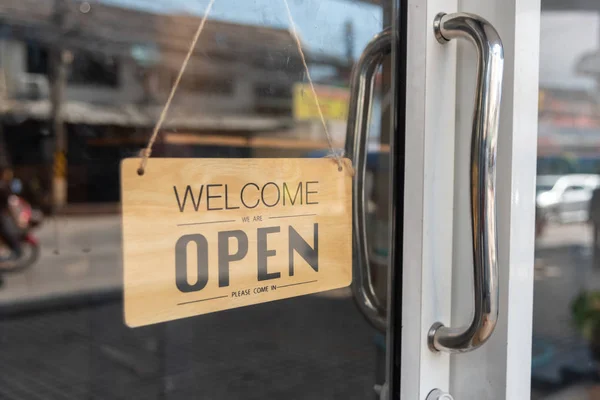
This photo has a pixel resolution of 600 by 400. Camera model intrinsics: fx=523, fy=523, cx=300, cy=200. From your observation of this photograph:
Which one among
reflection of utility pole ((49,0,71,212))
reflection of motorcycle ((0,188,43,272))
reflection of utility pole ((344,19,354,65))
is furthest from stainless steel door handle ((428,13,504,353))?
reflection of motorcycle ((0,188,43,272))

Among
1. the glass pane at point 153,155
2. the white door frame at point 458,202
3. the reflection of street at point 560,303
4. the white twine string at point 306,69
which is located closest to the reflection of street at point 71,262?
the glass pane at point 153,155

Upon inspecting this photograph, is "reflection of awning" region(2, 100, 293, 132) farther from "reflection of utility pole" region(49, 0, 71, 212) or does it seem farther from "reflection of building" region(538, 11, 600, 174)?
"reflection of building" region(538, 11, 600, 174)

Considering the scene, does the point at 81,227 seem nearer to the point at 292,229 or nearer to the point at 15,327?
the point at 15,327

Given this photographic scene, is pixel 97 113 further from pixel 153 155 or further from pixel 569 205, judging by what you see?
pixel 153 155

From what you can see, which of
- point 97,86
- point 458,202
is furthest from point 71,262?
point 458,202

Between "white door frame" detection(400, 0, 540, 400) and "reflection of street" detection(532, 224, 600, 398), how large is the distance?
1.01m

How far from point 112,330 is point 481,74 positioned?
12.9 ft

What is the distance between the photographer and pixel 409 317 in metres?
0.67

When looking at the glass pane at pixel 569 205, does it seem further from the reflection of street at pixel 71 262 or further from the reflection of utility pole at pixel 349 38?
the reflection of street at pixel 71 262

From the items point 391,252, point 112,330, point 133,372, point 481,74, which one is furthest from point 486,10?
point 112,330

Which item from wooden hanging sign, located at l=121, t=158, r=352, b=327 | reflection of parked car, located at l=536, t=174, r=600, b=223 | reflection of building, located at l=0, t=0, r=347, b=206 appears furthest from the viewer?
reflection of building, located at l=0, t=0, r=347, b=206

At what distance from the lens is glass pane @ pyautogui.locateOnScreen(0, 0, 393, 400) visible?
2.54 feet

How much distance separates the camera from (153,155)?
0.59 meters

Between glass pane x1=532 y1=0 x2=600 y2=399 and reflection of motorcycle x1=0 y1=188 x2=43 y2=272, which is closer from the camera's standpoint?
glass pane x1=532 y1=0 x2=600 y2=399
